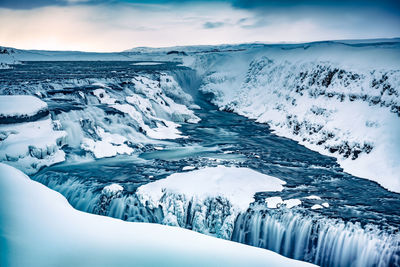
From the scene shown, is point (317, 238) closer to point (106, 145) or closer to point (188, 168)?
point (188, 168)

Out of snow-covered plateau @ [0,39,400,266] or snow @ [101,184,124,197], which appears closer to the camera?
snow-covered plateau @ [0,39,400,266]

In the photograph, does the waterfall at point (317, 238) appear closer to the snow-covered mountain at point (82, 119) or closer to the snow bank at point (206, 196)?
the snow bank at point (206, 196)

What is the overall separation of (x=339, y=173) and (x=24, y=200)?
11463mm

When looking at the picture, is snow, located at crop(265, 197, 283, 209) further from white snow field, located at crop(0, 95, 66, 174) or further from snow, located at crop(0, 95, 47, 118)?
snow, located at crop(0, 95, 47, 118)

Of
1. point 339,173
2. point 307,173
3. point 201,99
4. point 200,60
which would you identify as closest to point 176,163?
point 307,173

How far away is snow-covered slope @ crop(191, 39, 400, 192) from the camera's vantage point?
15.5m

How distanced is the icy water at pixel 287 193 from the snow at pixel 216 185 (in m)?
0.43

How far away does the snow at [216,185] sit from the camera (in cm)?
1121

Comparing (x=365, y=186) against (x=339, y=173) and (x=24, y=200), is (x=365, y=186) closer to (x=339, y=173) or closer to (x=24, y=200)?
(x=339, y=173)

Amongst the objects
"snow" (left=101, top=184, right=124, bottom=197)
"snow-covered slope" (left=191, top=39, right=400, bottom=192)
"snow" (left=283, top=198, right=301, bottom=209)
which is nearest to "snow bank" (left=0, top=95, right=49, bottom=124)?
"snow" (left=101, top=184, right=124, bottom=197)

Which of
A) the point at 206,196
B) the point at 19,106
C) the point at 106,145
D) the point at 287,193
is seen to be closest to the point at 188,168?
the point at 206,196

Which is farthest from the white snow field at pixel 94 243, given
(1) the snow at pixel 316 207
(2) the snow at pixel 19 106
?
(2) the snow at pixel 19 106

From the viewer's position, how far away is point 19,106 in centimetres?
1584

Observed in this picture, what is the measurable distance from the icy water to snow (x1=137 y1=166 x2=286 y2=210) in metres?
0.43
